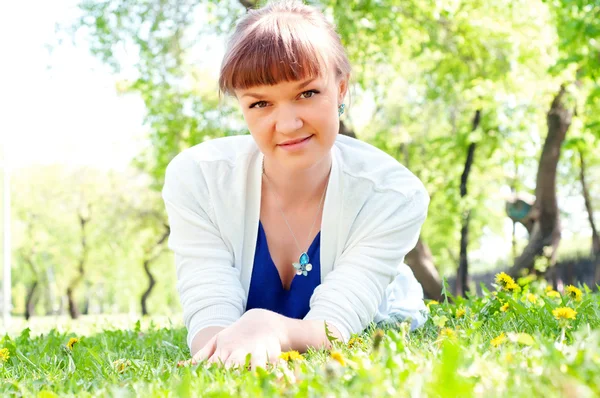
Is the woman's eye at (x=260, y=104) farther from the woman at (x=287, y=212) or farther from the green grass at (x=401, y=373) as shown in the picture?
the green grass at (x=401, y=373)

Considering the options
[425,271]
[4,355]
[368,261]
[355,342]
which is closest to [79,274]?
[425,271]

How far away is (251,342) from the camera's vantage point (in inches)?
92.0

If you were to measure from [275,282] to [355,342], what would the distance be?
90cm

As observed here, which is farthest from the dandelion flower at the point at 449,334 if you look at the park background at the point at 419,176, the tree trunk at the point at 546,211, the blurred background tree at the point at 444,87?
the tree trunk at the point at 546,211

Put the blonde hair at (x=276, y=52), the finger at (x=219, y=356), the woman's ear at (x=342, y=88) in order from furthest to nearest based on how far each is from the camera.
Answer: the woman's ear at (x=342, y=88) < the blonde hair at (x=276, y=52) < the finger at (x=219, y=356)

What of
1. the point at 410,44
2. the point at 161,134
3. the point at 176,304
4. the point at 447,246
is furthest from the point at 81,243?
the point at 410,44

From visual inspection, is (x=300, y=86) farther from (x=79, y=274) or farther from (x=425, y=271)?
(x=79, y=274)

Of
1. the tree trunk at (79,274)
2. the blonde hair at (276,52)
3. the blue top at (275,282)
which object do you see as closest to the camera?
the blonde hair at (276,52)

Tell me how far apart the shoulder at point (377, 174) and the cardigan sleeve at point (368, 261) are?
0.06 ft

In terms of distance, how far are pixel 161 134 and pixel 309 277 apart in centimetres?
1093

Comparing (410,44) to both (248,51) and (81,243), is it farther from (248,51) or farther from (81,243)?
(81,243)

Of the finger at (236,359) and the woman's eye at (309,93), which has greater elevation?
the woman's eye at (309,93)

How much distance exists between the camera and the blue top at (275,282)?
337 cm

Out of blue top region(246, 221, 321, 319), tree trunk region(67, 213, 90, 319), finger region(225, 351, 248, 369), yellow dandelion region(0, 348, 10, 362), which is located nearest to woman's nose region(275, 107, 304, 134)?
blue top region(246, 221, 321, 319)
